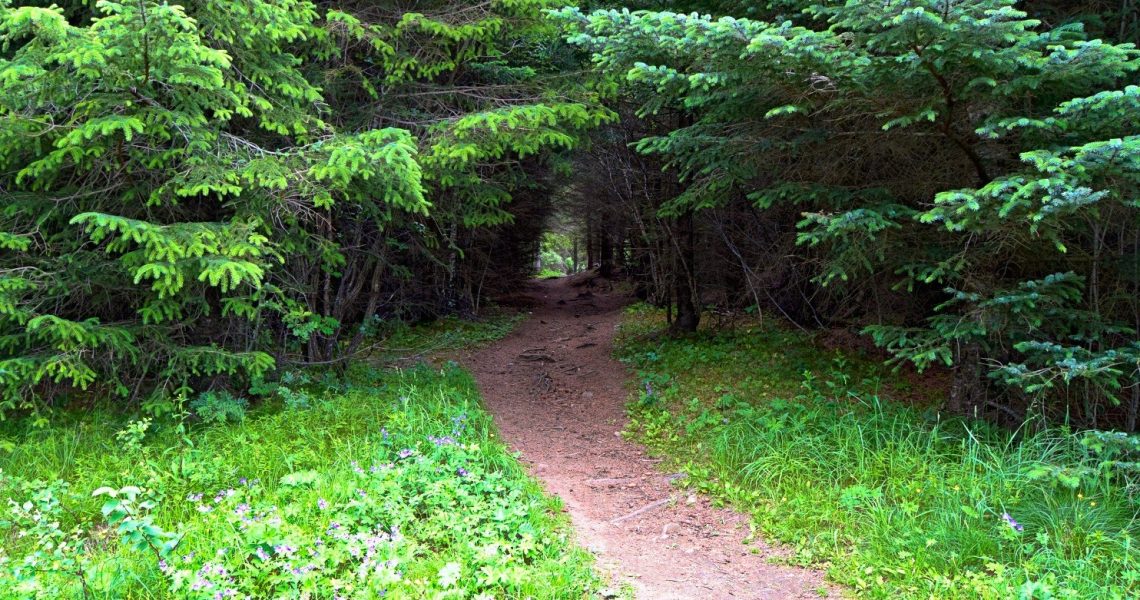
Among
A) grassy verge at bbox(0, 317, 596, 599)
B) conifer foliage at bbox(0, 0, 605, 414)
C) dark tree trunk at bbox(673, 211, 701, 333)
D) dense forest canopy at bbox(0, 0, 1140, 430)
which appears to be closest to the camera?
grassy verge at bbox(0, 317, 596, 599)

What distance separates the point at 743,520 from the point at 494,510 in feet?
6.88

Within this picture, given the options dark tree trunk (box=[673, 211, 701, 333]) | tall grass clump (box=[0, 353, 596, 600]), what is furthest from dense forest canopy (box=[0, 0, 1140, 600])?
dark tree trunk (box=[673, 211, 701, 333])

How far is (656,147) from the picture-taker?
6.49 metres

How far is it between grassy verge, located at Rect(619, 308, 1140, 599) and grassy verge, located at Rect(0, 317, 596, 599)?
1850 millimetres

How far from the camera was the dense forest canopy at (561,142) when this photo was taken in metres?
4.21

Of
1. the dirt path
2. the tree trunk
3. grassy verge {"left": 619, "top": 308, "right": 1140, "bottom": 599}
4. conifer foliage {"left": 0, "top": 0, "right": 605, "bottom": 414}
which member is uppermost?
conifer foliage {"left": 0, "top": 0, "right": 605, "bottom": 414}

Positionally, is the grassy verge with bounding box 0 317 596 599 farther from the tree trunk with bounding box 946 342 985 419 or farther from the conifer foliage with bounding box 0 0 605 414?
the tree trunk with bounding box 946 342 985 419

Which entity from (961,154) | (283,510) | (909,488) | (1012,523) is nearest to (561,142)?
(961,154)

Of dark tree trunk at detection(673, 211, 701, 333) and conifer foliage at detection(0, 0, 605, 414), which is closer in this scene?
conifer foliage at detection(0, 0, 605, 414)

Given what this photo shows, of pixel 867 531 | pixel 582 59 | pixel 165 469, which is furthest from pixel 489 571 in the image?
pixel 582 59

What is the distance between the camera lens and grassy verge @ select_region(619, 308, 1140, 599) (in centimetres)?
384

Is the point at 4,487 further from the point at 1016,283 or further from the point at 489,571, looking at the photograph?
the point at 1016,283

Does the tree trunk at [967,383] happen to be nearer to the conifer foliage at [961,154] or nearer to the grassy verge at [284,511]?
the conifer foliage at [961,154]

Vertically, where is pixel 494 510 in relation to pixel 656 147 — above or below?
below
